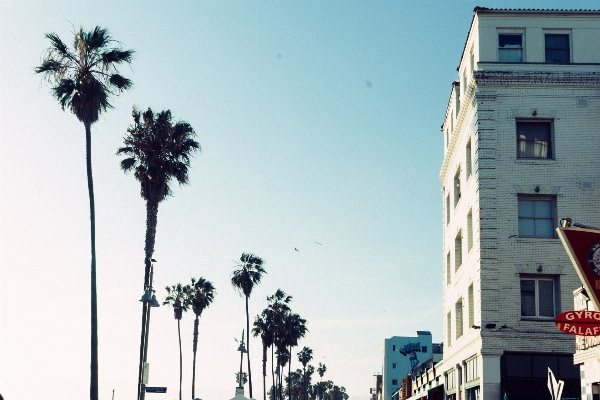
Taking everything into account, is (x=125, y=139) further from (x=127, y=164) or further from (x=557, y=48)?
(x=557, y=48)

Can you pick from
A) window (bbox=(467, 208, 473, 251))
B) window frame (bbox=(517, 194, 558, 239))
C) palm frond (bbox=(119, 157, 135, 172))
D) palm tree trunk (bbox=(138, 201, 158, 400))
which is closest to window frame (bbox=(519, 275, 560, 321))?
window frame (bbox=(517, 194, 558, 239))

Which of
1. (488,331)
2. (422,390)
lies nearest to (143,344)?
(488,331)

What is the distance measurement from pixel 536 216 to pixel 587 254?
14.9 meters

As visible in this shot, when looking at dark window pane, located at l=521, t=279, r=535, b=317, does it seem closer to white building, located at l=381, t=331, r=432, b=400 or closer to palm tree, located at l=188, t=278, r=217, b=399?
palm tree, located at l=188, t=278, r=217, b=399

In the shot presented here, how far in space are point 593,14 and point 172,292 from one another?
200 ft

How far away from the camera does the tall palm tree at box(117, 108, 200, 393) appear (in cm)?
3694

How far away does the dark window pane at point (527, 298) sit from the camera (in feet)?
102

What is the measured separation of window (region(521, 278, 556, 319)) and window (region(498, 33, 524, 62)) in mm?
9520

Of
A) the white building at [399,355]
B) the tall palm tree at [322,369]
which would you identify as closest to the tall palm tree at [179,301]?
the white building at [399,355]

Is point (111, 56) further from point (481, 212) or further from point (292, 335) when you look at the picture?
point (292, 335)

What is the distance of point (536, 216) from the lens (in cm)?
3200

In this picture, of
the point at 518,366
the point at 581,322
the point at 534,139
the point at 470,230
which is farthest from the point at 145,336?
the point at 581,322

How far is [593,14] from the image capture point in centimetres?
3300

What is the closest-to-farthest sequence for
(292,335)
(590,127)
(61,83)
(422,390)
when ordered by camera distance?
(61,83) < (590,127) < (422,390) < (292,335)
